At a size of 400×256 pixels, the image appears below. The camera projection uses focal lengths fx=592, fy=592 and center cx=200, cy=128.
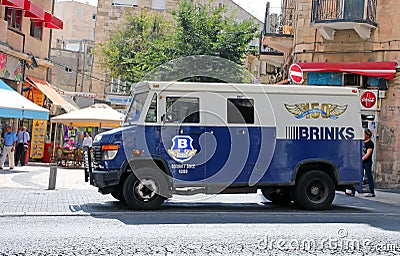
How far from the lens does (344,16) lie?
20.5m

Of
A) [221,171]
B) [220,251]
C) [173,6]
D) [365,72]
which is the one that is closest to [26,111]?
[221,171]

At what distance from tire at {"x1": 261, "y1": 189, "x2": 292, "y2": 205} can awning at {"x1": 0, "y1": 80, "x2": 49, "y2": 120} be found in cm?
931

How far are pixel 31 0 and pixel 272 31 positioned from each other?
1067 cm

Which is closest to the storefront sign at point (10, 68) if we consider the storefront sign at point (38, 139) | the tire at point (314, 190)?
the storefront sign at point (38, 139)

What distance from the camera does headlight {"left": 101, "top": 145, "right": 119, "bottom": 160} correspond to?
11352 millimetres

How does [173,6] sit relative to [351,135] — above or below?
above

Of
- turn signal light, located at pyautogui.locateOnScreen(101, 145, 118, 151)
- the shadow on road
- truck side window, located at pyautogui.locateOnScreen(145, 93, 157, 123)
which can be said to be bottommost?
the shadow on road

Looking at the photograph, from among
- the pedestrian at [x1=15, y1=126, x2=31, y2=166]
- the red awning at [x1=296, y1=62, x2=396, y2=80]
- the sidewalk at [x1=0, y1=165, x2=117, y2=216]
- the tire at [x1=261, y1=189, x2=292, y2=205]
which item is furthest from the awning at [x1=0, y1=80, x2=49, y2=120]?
the red awning at [x1=296, y1=62, x2=396, y2=80]

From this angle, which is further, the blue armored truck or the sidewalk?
the blue armored truck

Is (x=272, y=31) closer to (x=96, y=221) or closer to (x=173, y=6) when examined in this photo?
(x=96, y=221)

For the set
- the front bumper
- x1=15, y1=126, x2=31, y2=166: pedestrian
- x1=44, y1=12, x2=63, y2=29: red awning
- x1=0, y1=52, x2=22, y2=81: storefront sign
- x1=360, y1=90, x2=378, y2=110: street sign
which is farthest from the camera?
x1=44, y1=12, x2=63, y2=29: red awning

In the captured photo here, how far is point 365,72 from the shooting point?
19938mm

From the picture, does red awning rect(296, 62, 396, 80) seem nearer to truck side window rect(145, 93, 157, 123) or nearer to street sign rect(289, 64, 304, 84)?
street sign rect(289, 64, 304, 84)

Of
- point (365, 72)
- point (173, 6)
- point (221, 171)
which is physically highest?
point (173, 6)
